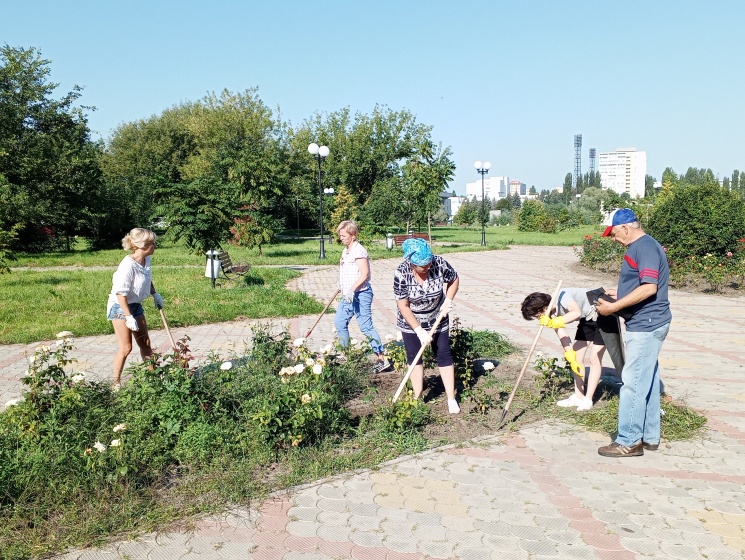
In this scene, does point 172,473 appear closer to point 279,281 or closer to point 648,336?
point 648,336

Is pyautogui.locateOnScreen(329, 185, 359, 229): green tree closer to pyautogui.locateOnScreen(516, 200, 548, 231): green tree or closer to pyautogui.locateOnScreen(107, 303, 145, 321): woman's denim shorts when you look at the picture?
pyautogui.locateOnScreen(516, 200, 548, 231): green tree

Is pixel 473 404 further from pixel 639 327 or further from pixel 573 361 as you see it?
pixel 639 327

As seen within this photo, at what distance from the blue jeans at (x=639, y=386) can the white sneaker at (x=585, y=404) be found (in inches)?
33.3

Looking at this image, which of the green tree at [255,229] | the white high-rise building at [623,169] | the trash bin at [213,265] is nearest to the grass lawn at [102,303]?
the trash bin at [213,265]

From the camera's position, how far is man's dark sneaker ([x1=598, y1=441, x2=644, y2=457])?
405cm


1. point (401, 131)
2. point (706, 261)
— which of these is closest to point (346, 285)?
point (706, 261)

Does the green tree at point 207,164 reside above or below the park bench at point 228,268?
above

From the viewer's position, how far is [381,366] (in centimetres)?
608

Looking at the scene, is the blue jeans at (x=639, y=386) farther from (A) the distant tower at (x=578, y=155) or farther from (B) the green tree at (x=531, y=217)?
(A) the distant tower at (x=578, y=155)

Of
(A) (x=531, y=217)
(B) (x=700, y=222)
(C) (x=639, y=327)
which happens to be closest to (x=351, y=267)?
(C) (x=639, y=327)

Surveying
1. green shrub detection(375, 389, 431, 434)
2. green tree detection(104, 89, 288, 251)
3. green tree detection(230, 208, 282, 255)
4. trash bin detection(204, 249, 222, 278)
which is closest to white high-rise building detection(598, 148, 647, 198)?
green tree detection(104, 89, 288, 251)

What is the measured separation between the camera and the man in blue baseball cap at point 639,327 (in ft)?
12.8

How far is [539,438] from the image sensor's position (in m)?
4.42

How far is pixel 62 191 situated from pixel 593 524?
85.7ft
